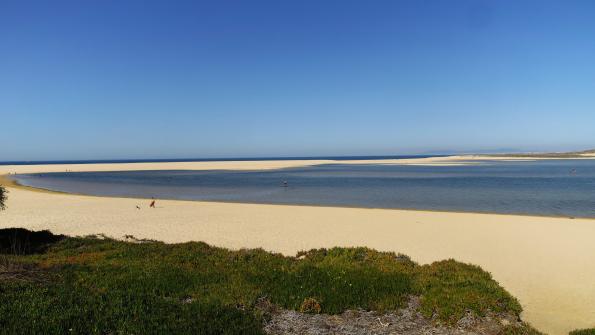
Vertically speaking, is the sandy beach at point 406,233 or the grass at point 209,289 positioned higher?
the grass at point 209,289

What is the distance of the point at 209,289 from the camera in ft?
33.9

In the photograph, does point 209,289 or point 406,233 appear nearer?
point 209,289

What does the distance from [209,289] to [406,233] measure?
48.0 ft

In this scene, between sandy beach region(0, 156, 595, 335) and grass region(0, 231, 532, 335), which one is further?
sandy beach region(0, 156, 595, 335)

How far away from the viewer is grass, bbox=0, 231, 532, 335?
8078 mm

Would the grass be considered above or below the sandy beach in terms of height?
above

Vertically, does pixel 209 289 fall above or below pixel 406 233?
above

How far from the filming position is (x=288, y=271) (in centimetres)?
1197

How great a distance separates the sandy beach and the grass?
2.64 meters

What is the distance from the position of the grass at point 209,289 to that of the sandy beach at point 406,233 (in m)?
2.64

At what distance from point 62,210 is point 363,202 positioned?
25521 mm

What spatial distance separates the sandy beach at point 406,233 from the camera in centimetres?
1302

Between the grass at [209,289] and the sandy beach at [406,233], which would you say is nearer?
the grass at [209,289]

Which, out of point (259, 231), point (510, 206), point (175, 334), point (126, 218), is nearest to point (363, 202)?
point (510, 206)
